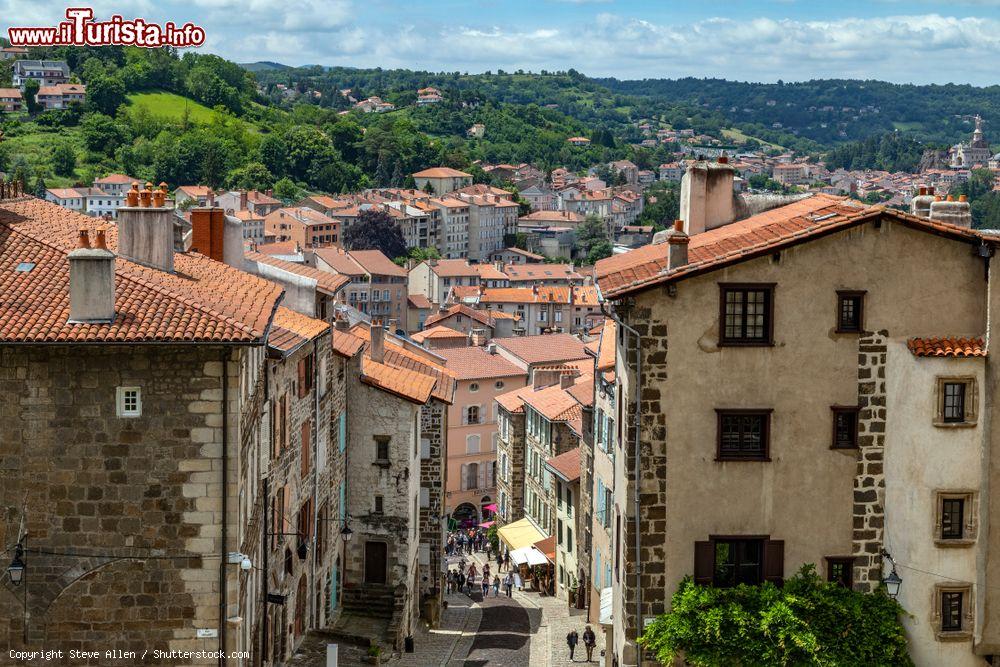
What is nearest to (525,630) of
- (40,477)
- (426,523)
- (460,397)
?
(426,523)

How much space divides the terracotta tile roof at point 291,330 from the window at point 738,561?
889cm

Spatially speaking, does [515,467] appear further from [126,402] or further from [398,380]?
[126,402]

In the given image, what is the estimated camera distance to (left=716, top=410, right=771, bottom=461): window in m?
24.1

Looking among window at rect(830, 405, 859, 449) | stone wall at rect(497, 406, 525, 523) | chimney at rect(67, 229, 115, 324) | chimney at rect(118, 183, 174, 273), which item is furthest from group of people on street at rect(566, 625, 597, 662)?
stone wall at rect(497, 406, 525, 523)

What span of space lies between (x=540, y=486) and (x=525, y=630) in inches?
717

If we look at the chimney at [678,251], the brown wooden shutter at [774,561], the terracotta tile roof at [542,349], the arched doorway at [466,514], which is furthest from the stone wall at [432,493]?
the terracotta tile roof at [542,349]

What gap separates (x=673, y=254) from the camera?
24688 millimetres

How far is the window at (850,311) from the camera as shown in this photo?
24.1 m

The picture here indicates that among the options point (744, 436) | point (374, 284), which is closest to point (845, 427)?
point (744, 436)

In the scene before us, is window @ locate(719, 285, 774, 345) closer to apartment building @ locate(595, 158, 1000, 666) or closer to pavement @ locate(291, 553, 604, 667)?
apartment building @ locate(595, 158, 1000, 666)

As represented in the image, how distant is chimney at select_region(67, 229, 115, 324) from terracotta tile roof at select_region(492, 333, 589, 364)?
3054 inches

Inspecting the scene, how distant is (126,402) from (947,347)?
12.6 m

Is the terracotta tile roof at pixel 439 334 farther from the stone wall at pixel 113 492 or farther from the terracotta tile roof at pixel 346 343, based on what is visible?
the stone wall at pixel 113 492

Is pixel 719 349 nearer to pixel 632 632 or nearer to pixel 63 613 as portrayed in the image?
pixel 632 632
